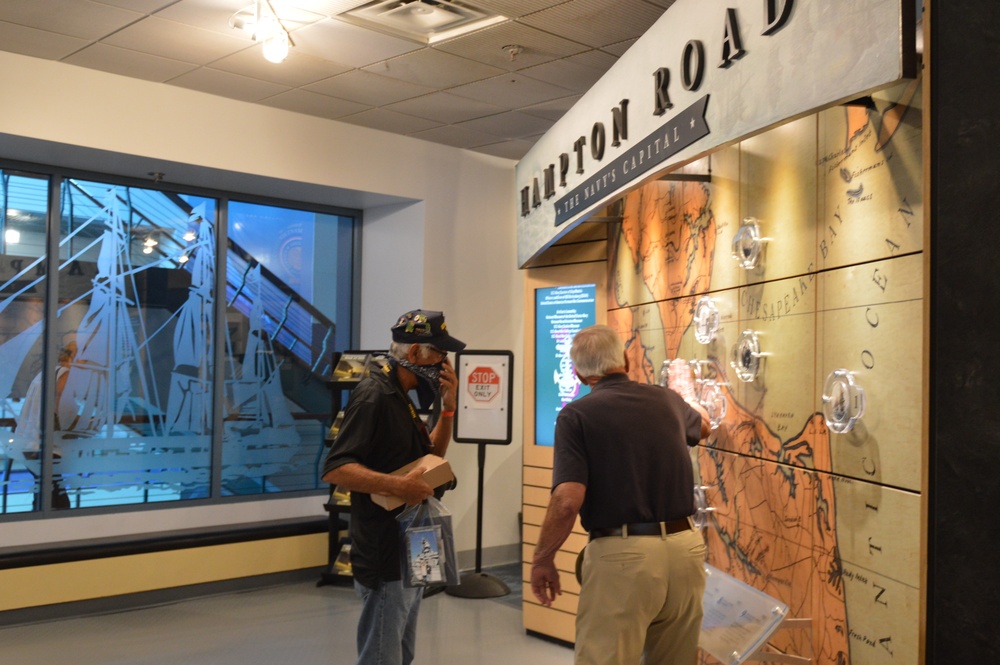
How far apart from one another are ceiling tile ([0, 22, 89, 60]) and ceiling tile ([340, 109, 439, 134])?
1.94m

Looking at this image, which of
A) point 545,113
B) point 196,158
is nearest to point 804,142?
point 545,113

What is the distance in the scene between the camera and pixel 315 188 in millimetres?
6602

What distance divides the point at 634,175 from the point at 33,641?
4.36m

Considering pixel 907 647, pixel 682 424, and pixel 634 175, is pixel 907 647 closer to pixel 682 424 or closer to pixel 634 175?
pixel 682 424

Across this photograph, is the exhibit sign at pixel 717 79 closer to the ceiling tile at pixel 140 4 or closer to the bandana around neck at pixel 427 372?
the bandana around neck at pixel 427 372

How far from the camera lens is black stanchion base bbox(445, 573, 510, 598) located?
246 inches

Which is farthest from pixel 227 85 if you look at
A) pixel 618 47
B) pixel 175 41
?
pixel 618 47

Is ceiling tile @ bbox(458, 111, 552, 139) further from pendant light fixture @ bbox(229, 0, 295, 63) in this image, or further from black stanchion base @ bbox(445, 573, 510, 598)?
black stanchion base @ bbox(445, 573, 510, 598)

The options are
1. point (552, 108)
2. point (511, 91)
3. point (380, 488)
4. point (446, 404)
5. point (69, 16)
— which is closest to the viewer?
point (380, 488)

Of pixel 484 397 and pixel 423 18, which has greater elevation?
pixel 423 18

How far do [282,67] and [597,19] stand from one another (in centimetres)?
202

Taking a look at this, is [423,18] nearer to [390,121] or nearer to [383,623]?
Answer: [390,121]

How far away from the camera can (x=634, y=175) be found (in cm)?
336

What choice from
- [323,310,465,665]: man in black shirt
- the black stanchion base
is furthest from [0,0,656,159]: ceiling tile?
the black stanchion base
